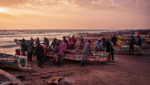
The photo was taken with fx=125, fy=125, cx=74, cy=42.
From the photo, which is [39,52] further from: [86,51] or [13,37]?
[13,37]

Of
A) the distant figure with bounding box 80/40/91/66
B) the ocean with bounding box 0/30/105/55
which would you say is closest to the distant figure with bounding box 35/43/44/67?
the distant figure with bounding box 80/40/91/66

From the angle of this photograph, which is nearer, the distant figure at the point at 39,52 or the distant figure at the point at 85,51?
the distant figure at the point at 39,52

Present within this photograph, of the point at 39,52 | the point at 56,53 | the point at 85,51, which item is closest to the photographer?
the point at 39,52

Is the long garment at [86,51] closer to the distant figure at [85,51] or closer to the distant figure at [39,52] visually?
the distant figure at [85,51]

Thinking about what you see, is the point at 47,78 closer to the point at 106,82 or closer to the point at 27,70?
the point at 27,70

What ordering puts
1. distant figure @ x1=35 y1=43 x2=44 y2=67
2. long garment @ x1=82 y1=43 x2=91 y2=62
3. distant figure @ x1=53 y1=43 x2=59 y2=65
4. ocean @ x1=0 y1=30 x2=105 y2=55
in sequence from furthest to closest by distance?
ocean @ x1=0 y1=30 x2=105 y2=55 < distant figure @ x1=53 y1=43 x2=59 y2=65 < long garment @ x1=82 y1=43 x2=91 y2=62 < distant figure @ x1=35 y1=43 x2=44 y2=67

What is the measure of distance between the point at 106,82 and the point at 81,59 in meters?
3.20

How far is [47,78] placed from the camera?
6184mm

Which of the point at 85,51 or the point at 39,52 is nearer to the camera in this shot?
the point at 39,52

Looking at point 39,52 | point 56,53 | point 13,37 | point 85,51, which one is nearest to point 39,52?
point 39,52

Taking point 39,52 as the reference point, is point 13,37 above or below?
above

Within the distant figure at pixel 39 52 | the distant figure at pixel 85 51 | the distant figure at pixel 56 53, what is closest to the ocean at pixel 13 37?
the distant figure at pixel 39 52

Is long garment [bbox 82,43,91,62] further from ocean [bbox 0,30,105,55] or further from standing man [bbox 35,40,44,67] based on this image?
ocean [bbox 0,30,105,55]

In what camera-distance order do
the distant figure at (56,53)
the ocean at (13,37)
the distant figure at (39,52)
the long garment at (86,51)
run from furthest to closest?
the ocean at (13,37), the distant figure at (56,53), the long garment at (86,51), the distant figure at (39,52)
